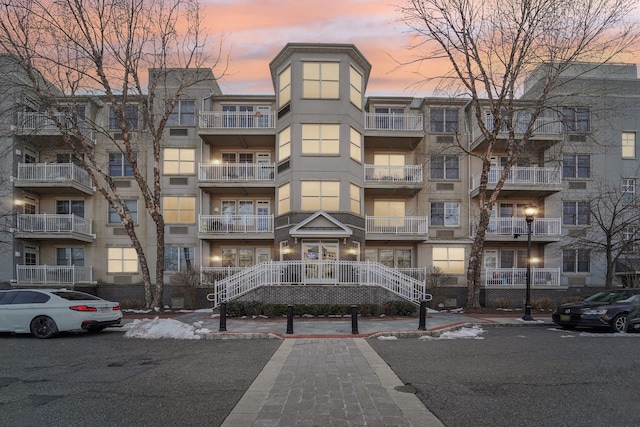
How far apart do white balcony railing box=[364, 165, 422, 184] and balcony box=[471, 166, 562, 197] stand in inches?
154

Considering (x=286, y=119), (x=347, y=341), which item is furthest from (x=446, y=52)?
(x=347, y=341)

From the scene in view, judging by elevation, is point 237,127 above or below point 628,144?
above

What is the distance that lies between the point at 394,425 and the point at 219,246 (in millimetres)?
20463

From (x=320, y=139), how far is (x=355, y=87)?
3752 millimetres

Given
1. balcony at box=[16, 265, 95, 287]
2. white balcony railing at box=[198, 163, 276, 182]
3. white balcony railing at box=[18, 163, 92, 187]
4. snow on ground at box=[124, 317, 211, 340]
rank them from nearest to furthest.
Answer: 1. snow on ground at box=[124, 317, 211, 340]
2. balcony at box=[16, 265, 95, 287]
3. white balcony railing at box=[18, 163, 92, 187]
4. white balcony railing at box=[198, 163, 276, 182]

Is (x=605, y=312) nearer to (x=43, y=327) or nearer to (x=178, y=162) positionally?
(x=43, y=327)

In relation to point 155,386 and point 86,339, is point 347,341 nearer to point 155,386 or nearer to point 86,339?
point 155,386

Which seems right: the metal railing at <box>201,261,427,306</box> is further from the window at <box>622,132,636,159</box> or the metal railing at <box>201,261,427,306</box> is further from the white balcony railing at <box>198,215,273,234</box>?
the window at <box>622,132,636,159</box>

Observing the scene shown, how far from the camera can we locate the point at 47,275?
21.5 meters

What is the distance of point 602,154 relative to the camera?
80.4 feet

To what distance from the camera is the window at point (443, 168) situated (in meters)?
24.4

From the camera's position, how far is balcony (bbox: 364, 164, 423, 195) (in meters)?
22.2

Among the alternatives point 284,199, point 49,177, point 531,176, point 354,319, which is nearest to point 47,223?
point 49,177

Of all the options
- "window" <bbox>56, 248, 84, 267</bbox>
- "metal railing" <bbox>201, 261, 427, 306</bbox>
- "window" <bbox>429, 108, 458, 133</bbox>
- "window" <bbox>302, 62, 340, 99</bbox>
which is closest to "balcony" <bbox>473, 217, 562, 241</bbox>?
"window" <bbox>429, 108, 458, 133</bbox>
